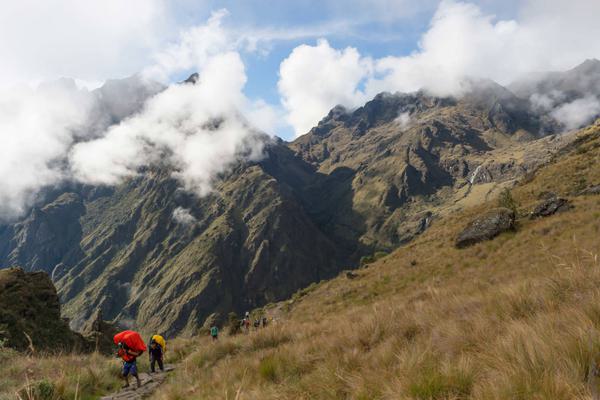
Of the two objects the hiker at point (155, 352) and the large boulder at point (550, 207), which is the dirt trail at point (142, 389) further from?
the large boulder at point (550, 207)

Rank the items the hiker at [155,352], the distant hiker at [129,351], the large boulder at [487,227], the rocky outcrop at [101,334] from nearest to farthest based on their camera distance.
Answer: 1. the distant hiker at [129,351]
2. the hiker at [155,352]
3. the rocky outcrop at [101,334]
4. the large boulder at [487,227]

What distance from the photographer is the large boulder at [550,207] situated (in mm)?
32031

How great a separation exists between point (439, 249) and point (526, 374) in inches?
1465

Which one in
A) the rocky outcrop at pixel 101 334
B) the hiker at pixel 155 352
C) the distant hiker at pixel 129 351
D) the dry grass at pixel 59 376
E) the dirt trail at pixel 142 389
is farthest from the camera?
the rocky outcrop at pixel 101 334

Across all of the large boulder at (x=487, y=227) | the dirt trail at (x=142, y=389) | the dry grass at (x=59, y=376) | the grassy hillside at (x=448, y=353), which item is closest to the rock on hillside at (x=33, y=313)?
the dry grass at (x=59, y=376)

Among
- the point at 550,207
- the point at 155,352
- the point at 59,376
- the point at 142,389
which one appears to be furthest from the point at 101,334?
the point at 550,207

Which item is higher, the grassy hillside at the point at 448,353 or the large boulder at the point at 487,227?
the grassy hillside at the point at 448,353

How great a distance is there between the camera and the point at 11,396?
6.33m

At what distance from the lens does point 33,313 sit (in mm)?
21812

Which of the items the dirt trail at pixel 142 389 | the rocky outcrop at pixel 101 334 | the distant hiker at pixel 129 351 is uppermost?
the distant hiker at pixel 129 351

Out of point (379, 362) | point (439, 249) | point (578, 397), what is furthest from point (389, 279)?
point (578, 397)

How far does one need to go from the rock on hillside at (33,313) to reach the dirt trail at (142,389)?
9.31 m

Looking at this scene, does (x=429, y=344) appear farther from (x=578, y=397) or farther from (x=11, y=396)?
(x=11, y=396)

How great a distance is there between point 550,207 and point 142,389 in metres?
35.1
